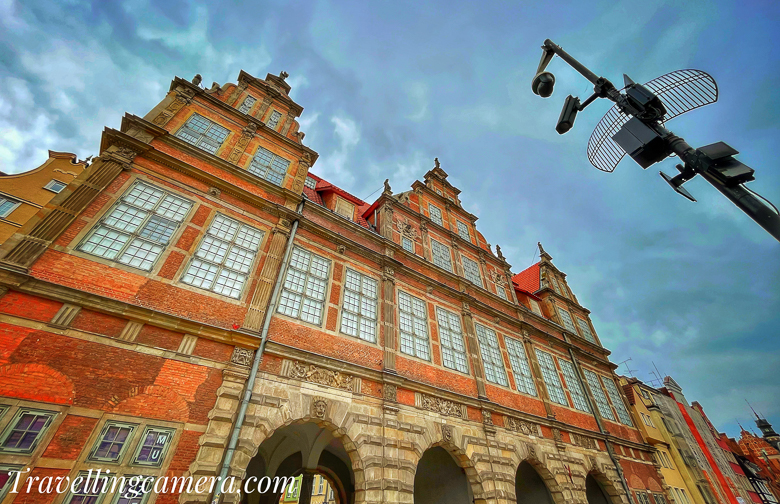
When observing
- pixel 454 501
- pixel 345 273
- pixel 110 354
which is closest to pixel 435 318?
pixel 345 273

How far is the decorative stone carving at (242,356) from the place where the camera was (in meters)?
7.92

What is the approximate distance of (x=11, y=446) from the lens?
5.30 m

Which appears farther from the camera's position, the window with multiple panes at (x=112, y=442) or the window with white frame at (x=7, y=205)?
the window with white frame at (x=7, y=205)

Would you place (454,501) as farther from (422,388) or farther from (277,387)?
(277,387)

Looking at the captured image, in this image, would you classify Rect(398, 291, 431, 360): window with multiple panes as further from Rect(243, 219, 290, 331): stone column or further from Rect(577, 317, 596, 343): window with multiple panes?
Rect(577, 317, 596, 343): window with multiple panes

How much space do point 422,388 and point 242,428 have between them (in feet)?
18.3

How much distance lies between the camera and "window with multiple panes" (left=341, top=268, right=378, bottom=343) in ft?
35.4

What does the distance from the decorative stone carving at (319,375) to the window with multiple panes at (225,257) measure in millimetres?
2454

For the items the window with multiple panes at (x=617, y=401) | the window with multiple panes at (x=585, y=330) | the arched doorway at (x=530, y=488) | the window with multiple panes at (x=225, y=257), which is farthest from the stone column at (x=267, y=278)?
the window with multiple panes at (x=585, y=330)

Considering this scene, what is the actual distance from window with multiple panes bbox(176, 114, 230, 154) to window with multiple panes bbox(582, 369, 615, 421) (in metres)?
21.3

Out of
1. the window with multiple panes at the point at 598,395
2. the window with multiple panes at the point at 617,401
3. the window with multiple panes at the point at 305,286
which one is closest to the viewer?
the window with multiple panes at the point at 305,286

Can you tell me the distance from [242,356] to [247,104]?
10853 mm

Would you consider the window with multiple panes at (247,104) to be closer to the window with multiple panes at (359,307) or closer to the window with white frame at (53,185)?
the window with multiple panes at (359,307)

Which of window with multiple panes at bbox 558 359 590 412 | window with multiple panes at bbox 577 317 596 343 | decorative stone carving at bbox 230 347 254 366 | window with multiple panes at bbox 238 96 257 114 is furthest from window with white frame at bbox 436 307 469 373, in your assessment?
window with multiple panes at bbox 577 317 596 343
